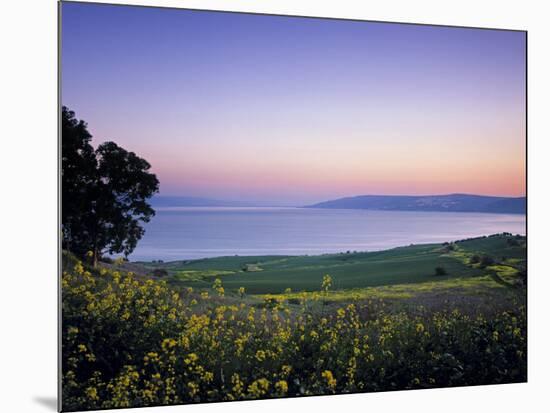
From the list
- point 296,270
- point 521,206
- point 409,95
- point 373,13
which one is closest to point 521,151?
point 521,206

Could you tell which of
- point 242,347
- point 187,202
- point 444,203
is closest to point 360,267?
point 444,203

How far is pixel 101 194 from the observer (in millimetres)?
7305

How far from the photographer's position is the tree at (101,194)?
7.16 meters

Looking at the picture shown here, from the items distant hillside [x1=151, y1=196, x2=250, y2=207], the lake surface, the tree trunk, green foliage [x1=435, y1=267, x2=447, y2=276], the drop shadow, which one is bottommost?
the drop shadow

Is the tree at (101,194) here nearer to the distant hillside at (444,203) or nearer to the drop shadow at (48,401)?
the drop shadow at (48,401)

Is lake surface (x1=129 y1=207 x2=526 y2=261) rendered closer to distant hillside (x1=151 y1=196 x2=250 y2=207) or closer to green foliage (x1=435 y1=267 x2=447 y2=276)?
distant hillside (x1=151 y1=196 x2=250 y2=207)

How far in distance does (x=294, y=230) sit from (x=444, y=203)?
1.46 metres

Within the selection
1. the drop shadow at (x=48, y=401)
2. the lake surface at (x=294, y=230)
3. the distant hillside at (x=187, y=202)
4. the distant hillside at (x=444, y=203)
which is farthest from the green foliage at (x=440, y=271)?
the drop shadow at (x=48, y=401)

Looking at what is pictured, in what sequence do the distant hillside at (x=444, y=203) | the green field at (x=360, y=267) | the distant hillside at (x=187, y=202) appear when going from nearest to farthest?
the distant hillside at (x=187, y=202) → the green field at (x=360, y=267) → the distant hillside at (x=444, y=203)

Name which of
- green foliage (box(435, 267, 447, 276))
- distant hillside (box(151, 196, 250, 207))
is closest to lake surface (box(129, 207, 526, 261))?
distant hillside (box(151, 196, 250, 207))

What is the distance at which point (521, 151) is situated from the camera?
8484 mm

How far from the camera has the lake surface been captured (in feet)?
24.6

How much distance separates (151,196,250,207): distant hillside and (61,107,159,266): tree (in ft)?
0.27

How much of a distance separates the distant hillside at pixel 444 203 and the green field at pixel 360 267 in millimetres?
277
